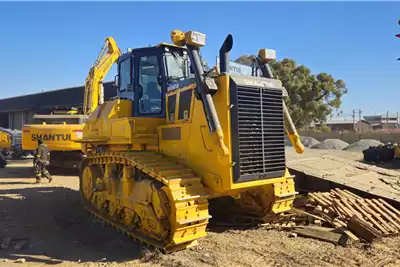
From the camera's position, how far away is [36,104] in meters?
32.4

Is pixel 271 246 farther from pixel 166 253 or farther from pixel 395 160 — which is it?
pixel 395 160

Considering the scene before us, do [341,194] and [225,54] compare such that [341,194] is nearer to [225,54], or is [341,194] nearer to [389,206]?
[389,206]

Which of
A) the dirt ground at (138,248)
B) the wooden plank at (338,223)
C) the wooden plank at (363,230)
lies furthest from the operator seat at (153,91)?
the wooden plank at (363,230)

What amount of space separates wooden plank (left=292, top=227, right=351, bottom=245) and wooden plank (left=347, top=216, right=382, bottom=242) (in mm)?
264

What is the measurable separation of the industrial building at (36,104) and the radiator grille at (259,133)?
19135mm

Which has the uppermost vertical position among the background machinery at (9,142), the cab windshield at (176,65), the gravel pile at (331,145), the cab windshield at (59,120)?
the cab windshield at (176,65)

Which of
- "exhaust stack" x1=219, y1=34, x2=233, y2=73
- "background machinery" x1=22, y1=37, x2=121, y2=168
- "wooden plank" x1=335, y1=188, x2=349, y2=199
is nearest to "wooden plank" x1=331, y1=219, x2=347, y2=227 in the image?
"wooden plank" x1=335, y1=188, x2=349, y2=199

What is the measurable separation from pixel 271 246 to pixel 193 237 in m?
1.25

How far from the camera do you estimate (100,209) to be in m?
7.57

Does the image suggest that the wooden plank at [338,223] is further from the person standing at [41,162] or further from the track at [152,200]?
the person standing at [41,162]

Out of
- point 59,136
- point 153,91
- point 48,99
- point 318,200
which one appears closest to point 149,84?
point 153,91

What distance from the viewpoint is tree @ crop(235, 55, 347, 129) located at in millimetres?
33438

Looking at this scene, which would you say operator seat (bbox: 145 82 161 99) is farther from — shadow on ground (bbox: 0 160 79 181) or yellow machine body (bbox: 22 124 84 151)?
shadow on ground (bbox: 0 160 79 181)

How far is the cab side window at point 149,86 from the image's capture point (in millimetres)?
6941
